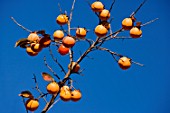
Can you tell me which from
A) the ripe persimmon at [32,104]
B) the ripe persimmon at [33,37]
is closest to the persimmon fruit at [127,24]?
the ripe persimmon at [33,37]

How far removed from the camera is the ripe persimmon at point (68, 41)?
2688 mm

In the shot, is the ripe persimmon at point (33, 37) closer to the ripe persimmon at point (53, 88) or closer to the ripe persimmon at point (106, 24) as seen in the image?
the ripe persimmon at point (53, 88)

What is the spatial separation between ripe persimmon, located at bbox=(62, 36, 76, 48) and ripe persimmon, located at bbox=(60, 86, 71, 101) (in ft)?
1.32

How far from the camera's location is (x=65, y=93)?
2684 millimetres

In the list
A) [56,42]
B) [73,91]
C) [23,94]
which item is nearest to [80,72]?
[73,91]

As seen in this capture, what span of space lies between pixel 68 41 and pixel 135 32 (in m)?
0.69

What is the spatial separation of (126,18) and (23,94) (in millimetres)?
1276

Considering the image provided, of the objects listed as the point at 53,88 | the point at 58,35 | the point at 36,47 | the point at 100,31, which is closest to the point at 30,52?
the point at 36,47

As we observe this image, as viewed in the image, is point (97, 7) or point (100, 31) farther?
point (97, 7)

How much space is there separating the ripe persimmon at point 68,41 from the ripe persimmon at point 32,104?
0.61m

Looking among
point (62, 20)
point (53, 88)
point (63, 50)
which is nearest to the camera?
point (53, 88)

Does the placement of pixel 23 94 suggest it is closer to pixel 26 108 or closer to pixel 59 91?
pixel 26 108

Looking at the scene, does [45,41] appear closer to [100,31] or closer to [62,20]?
[62,20]

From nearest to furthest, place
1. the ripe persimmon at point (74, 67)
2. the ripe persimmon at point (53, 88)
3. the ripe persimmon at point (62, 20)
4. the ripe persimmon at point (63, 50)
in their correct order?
the ripe persimmon at point (53, 88), the ripe persimmon at point (74, 67), the ripe persimmon at point (63, 50), the ripe persimmon at point (62, 20)
